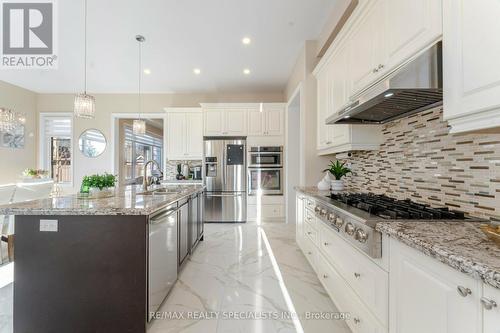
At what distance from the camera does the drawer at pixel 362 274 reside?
1.24m

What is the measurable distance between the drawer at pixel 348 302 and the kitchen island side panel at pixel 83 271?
143cm

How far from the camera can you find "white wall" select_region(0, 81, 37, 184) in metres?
5.12

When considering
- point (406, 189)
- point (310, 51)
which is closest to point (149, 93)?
point (310, 51)

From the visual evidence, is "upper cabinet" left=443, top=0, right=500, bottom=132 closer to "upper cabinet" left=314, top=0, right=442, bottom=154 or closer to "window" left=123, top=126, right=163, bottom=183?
"upper cabinet" left=314, top=0, right=442, bottom=154

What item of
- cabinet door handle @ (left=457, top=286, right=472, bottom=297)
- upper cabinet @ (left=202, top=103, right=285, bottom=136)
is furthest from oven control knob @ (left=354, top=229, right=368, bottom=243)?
upper cabinet @ (left=202, top=103, right=285, bottom=136)

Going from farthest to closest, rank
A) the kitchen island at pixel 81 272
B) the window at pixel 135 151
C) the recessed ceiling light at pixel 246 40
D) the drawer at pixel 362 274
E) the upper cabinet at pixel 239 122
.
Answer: the window at pixel 135 151, the upper cabinet at pixel 239 122, the recessed ceiling light at pixel 246 40, the kitchen island at pixel 81 272, the drawer at pixel 362 274

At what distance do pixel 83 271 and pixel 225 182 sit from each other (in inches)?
139

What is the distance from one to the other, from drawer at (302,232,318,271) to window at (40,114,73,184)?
6005 millimetres

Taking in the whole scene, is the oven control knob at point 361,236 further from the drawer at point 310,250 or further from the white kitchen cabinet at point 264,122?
the white kitchen cabinet at point 264,122

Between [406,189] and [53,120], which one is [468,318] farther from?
[53,120]

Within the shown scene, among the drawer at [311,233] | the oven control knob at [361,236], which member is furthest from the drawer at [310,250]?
the oven control knob at [361,236]

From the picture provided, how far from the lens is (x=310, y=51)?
3.61 meters

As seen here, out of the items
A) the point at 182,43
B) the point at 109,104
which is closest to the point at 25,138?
the point at 109,104

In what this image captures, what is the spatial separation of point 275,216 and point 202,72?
11.0 feet
